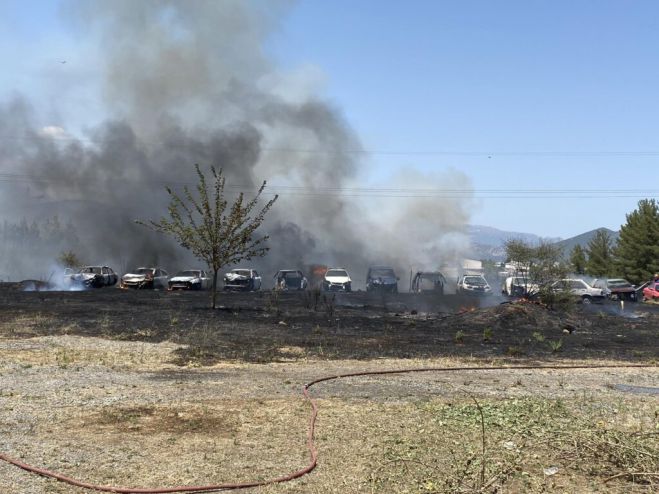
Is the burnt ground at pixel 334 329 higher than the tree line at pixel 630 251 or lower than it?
lower

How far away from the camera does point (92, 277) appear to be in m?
36.1

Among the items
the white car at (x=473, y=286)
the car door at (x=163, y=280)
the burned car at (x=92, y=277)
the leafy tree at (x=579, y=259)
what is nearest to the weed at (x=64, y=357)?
the white car at (x=473, y=286)

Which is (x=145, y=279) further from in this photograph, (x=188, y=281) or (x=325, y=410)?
(x=325, y=410)

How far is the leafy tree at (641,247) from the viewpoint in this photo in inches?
1834

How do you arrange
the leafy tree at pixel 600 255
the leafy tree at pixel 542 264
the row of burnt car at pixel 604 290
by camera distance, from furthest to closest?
the leafy tree at pixel 600 255, the row of burnt car at pixel 604 290, the leafy tree at pixel 542 264

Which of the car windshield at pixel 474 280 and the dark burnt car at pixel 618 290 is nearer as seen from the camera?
the car windshield at pixel 474 280

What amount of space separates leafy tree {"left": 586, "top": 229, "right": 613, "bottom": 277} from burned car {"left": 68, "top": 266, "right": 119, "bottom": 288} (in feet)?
132

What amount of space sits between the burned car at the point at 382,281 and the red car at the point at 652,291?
14101 mm

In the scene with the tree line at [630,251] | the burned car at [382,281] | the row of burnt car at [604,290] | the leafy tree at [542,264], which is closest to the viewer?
the leafy tree at [542,264]

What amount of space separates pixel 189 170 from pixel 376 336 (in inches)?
1477

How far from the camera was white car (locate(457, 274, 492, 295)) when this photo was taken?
33.6 meters

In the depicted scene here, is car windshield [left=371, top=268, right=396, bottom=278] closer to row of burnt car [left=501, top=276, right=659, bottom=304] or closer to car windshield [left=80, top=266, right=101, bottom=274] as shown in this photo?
row of burnt car [left=501, top=276, right=659, bottom=304]

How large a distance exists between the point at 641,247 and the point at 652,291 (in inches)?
527

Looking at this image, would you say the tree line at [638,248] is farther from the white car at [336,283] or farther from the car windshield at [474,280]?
the white car at [336,283]
